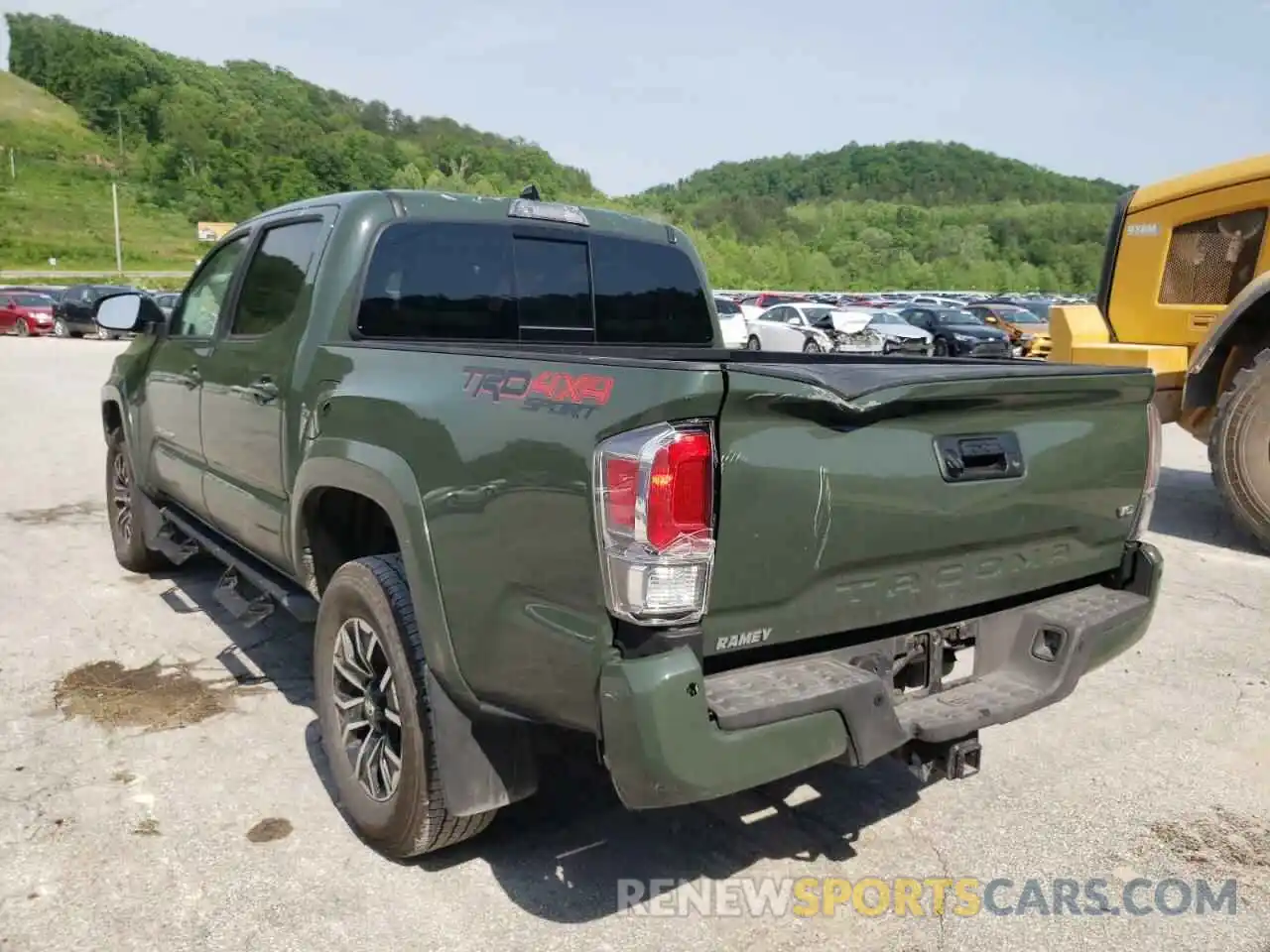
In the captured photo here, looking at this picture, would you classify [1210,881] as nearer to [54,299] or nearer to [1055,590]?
[1055,590]

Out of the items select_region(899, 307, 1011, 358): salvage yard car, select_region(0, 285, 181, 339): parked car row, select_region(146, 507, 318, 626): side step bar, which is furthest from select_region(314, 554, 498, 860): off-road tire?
select_region(0, 285, 181, 339): parked car row

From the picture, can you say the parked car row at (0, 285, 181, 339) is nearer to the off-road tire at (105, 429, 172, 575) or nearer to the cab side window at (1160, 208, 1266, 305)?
the off-road tire at (105, 429, 172, 575)

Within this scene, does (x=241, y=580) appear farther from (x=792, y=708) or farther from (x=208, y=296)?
(x=792, y=708)

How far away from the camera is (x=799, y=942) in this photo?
2818mm

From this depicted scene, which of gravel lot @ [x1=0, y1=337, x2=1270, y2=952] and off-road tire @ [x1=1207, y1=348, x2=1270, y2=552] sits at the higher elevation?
off-road tire @ [x1=1207, y1=348, x2=1270, y2=552]

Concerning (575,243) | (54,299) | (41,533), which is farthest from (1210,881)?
(54,299)

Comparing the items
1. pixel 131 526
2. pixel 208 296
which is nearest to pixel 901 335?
pixel 131 526

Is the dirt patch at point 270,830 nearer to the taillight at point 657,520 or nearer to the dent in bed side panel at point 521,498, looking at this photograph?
the dent in bed side panel at point 521,498

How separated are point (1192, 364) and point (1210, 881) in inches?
203

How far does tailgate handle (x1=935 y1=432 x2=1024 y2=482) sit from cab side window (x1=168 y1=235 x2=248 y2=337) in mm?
3234

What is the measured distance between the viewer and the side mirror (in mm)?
5312

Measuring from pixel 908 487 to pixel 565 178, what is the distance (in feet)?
411

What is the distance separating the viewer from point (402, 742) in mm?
2955

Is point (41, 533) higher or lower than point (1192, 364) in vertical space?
lower
